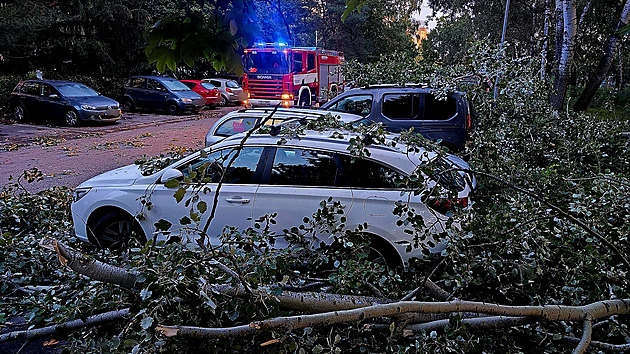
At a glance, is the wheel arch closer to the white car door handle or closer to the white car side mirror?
the white car door handle

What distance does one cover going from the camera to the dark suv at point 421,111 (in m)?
8.86

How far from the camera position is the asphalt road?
10422 mm

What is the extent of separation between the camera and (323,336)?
104 inches

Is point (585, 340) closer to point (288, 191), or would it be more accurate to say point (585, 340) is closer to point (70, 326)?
point (70, 326)

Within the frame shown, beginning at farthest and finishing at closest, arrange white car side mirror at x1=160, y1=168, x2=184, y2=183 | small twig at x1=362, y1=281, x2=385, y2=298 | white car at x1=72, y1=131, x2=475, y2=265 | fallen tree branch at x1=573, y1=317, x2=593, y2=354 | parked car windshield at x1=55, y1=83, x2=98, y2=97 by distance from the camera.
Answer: parked car windshield at x1=55, y1=83, x2=98, y2=97 < white car side mirror at x1=160, y1=168, x2=184, y2=183 < white car at x1=72, y1=131, x2=475, y2=265 < small twig at x1=362, y1=281, x2=385, y2=298 < fallen tree branch at x1=573, y1=317, x2=593, y2=354

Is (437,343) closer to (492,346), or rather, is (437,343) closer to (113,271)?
(492,346)

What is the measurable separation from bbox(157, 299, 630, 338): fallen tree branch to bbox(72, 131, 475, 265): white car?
5.90ft

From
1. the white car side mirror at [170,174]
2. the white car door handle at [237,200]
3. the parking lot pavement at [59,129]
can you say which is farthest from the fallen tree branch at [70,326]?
the parking lot pavement at [59,129]

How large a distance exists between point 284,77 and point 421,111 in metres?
12.8

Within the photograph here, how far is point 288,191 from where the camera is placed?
15.2 ft

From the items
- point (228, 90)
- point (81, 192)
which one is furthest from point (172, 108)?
point (81, 192)

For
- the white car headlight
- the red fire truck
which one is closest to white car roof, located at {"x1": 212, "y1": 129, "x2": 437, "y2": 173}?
the white car headlight

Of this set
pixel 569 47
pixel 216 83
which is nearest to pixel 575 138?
pixel 569 47

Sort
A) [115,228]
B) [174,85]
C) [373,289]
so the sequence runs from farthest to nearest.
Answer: [174,85] < [115,228] < [373,289]
